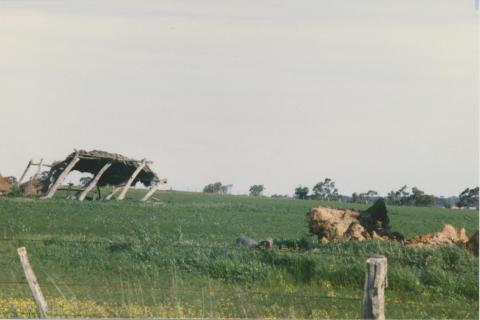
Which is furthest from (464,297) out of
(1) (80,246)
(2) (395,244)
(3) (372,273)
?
(1) (80,246)

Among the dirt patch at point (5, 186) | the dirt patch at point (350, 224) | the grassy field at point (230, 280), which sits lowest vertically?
A: the grassy field at point (230, 280)

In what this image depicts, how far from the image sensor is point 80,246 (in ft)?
66.1

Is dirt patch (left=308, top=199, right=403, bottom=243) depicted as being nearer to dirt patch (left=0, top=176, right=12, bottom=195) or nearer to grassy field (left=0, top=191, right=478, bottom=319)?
grassy field (left=0, top=191, right=478, bottom=319)

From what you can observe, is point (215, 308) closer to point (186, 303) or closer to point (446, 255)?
point (186, 303)

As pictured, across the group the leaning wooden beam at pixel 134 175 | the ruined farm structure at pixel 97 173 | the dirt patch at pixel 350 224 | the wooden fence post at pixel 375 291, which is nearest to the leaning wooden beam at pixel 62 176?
the ruined farm structure at pixel 97 173

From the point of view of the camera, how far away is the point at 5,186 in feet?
152

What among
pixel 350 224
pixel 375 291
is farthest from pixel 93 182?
pixel 375 291

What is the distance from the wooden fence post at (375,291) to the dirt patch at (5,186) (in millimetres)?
37454

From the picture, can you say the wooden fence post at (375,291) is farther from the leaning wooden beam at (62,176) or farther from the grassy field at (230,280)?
the leaning wooden beam at (62,176)

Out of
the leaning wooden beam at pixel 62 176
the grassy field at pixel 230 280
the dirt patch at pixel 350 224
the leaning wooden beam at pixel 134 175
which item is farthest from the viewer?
the leaning wooden beam at pixel 134 175

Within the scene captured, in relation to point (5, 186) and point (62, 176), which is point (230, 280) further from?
point (5, 186)

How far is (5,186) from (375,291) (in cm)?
3962

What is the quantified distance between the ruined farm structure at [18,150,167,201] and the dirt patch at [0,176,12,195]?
2.21 ft

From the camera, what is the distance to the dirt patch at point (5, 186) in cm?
4507
